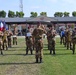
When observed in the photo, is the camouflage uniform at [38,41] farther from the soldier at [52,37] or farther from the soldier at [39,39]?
the soldier at [52,37]

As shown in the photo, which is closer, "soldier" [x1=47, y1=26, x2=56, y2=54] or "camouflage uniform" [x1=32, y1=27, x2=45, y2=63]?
"camouflage uniform" [x1=32, y1=27, x2=45, y2=63]

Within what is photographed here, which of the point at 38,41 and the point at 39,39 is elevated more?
the point at 39,39

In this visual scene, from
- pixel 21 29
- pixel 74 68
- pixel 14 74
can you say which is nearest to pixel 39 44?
pixel 74 68

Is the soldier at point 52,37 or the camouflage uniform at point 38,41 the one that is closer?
the camouflage uniform at point 38,41

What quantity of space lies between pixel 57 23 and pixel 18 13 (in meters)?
47.2

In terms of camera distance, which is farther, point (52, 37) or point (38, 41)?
point (52, 37)

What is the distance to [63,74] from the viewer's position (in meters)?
13.7

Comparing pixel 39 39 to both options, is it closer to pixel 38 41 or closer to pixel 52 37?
pixel 38 41

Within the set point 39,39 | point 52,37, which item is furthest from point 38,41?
point 52,37

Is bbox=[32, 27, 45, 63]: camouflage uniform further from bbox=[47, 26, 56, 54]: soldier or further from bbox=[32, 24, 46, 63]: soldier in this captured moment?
bbox=[47, 26, 56, 54]: soldier

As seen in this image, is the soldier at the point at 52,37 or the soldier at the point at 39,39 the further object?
the soldier at the point at 52,37

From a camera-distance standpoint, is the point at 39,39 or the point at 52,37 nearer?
the point at 39,39

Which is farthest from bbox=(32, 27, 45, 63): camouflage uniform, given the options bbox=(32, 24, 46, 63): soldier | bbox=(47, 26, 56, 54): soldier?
bbox=(47, 26, 56, 54): soldier

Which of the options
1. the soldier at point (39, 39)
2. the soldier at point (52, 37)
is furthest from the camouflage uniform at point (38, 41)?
the soldier at point (52, 37)
